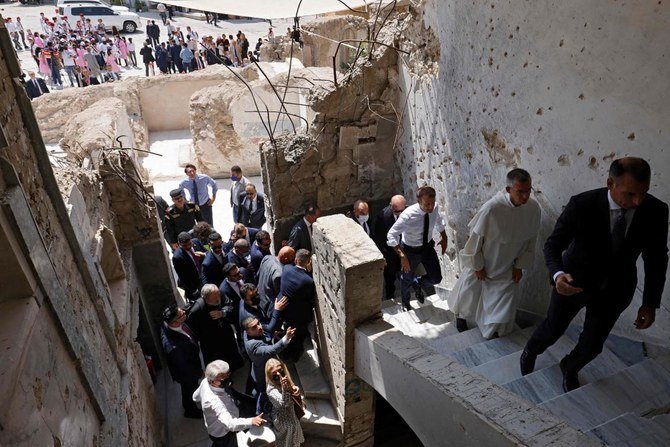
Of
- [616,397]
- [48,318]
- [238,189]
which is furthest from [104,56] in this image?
[616,397]

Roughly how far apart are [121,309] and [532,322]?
3778mm

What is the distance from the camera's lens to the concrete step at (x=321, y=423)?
4984mm

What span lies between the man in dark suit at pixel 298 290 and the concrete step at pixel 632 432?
2.99 meters

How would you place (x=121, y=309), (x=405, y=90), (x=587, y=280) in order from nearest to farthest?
(x=587, y=280) → (x=121, y=309) → (x=405, y=90)

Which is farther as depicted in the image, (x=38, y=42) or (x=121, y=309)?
(x=38, y=42)

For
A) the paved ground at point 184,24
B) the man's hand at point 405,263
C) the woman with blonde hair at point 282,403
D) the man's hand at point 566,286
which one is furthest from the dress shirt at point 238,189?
the paved ground at point 184,24

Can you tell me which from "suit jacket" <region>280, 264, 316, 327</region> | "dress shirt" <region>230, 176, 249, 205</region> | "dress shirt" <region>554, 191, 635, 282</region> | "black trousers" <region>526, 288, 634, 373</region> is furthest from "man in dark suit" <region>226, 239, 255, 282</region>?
"dress shirt" <region>554, 191, 635, 282</region>

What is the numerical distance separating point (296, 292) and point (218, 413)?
141cm

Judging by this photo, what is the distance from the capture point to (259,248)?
5.87 metres

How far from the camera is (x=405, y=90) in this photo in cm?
611

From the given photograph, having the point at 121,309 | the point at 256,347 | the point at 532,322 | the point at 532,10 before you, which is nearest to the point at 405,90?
the point at 532,10

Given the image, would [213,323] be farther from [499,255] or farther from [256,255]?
[499,255]

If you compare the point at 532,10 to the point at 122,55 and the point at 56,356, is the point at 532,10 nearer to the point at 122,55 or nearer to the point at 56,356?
the point at 56,356

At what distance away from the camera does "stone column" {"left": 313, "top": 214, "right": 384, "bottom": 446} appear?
4.03 m
